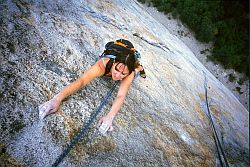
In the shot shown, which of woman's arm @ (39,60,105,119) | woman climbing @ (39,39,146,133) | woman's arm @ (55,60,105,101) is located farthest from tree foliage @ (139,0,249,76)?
woman's arm @ (39,60,105,119)

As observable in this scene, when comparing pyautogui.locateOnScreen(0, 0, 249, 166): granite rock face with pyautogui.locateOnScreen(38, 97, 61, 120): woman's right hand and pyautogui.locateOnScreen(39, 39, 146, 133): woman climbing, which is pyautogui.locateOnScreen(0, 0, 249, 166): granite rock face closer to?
pyautogui.locateOnScreen(38, 97, 61, 120): woman's right hand

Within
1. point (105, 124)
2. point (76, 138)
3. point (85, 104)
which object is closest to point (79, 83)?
point (85, 104)

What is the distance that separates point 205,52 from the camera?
16.0 metres

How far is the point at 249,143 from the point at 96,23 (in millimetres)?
4745

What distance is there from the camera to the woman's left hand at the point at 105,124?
3.33 metres

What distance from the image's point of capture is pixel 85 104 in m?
3.54

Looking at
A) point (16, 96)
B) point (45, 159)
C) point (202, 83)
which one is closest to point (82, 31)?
point (16, 96)

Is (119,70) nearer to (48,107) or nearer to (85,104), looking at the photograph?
(85,104)

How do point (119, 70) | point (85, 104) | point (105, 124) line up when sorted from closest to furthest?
point (105, 124) < point (85, 104) < point (119, 70)

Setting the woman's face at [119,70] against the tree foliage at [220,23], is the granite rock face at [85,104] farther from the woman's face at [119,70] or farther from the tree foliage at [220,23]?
the tree foliage at [220,23]

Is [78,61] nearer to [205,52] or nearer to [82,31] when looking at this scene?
[82,31]

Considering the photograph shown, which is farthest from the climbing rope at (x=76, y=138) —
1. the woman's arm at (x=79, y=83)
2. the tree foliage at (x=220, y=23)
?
the tree foliage at (x=220, y=23)

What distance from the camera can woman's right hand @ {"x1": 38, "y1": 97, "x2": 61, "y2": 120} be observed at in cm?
303

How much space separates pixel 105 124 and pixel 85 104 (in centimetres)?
46
